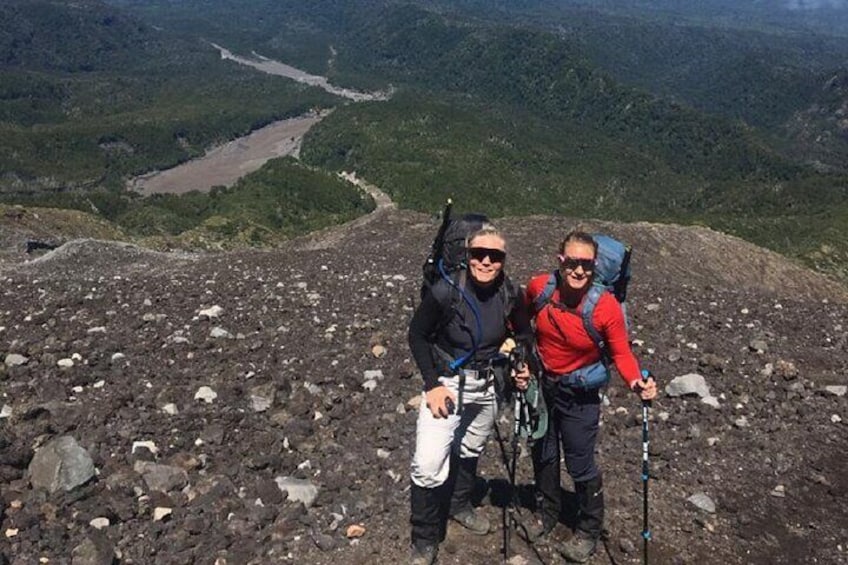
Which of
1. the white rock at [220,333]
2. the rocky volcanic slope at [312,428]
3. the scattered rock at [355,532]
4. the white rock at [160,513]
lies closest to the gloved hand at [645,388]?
the rocky volcanic slope at [312,428]

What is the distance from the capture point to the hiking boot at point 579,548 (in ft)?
22.6

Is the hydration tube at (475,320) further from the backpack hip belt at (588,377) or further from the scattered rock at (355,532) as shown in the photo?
the scattered rock at (355,532)

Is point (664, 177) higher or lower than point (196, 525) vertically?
lower

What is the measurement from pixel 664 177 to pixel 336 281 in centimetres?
19798

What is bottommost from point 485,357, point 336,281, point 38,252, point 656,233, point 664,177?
point 664,177

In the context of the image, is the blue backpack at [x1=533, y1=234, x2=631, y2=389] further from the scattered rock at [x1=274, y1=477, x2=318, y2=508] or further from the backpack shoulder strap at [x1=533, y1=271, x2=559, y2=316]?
the scattered rock at [x1=274, y1=477, x2=318, y2=508]

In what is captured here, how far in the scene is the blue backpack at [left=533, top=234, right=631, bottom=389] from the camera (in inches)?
238

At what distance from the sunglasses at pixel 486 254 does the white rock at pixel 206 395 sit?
5.12 metres

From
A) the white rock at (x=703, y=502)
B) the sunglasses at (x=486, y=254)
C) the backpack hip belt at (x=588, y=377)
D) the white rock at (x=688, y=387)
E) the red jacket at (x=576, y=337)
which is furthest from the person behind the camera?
the white rock at (x=688, y=387)

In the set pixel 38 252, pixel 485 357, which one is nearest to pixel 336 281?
pixel 485 357

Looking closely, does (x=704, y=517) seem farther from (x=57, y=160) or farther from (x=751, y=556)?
(x=57, y=160)

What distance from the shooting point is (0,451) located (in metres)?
7.79

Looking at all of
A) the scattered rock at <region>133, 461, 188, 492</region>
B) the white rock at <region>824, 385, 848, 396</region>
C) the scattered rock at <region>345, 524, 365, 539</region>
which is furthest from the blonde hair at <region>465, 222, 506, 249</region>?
the white rock at <region>824, 385, 848, 396</region>

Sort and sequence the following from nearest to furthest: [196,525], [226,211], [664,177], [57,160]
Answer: [196,525]
[226,211]
[57,160]
[664,177]
